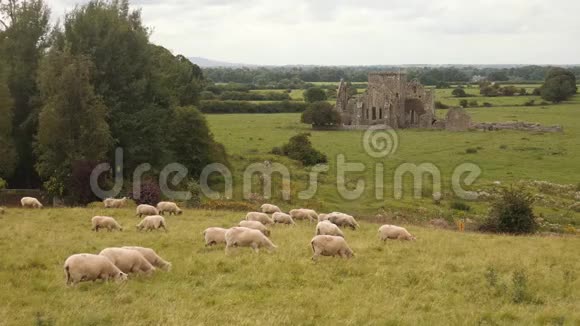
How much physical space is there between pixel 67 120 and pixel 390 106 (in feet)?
237

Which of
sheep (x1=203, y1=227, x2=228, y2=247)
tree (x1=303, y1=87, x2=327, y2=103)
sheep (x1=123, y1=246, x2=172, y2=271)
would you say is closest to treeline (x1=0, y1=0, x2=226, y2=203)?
sheep (x1=203, y1=227, x2=228, y2=247)

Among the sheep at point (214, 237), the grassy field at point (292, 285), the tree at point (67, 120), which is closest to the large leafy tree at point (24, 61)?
the tree at point (67, 120)

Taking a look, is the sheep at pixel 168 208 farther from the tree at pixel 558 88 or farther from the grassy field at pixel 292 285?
the tree at pixel 558 88

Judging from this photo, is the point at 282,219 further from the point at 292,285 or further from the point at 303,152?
the point at 303,152

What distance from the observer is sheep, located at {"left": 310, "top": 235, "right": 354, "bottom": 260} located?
18.2 meters

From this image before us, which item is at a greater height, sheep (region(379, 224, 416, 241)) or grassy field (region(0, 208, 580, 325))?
grassy field (region(0, 208, 580, 325))

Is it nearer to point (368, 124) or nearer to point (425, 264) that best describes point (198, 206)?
point (425, 264)

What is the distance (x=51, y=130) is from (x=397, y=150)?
1721 inches

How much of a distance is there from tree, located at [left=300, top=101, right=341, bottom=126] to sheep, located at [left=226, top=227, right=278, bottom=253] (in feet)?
256

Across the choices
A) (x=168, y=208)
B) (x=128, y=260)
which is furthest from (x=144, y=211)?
(x=128, y=260)

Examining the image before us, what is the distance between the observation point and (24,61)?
42188mm

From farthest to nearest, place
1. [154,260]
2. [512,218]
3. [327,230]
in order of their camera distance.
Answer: [512,218], [327,230], [154,260]

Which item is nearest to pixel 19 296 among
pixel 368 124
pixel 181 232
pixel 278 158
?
pixel 181 232

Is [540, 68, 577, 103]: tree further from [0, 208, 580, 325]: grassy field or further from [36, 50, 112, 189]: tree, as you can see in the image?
[0, 208, 580, 325]: grassy field
